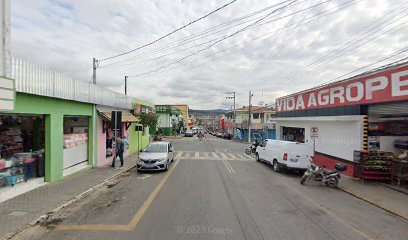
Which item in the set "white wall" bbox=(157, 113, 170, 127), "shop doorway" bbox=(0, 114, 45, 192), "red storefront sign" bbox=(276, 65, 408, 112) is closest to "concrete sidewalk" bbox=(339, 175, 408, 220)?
"red storefront sign" bbox=(276, 65, 408, 112)

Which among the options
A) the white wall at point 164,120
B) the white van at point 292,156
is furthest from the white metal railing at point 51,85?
the white wall at point 164,120

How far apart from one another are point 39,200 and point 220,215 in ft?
18.4

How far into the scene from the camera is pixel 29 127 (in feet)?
36.7

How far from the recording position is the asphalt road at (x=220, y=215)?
633 centimetres

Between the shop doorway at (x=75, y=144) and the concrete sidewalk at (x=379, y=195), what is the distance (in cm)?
1207

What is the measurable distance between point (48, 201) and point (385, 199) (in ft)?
36.8

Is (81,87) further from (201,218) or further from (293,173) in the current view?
(293,173)

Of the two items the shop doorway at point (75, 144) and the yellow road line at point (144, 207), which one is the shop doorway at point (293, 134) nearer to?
the yellow road line at point (144, 207)

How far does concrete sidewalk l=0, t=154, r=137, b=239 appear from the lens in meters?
6.88

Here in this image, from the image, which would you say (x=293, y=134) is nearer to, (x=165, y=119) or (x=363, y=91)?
(x=363, y=91)

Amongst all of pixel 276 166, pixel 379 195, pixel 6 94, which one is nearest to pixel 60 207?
pixel 6 94

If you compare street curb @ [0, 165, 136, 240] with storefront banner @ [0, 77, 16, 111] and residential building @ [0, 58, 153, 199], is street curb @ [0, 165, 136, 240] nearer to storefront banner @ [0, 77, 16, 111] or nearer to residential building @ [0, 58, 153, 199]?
residential building @ [0, 58, 153, 199]

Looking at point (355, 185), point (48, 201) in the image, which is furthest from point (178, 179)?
point (355, 185)

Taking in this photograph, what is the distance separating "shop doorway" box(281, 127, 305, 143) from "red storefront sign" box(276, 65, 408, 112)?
2564 mm
